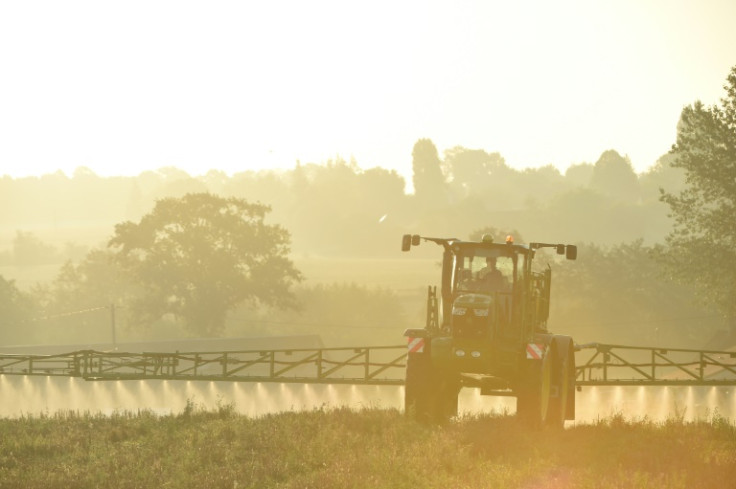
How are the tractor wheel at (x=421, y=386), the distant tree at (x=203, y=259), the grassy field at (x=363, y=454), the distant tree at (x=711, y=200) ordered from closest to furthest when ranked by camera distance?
the grassy field at (x=363, y=454) → the tractor wheel at (x=421, y=386) → the distant tree at (x=711, y=200) → the distant tree at (x=203, y=259)

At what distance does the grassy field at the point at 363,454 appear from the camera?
16.0 m

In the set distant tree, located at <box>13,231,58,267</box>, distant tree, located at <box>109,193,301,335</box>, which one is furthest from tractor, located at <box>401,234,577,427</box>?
distant tree, located at <box>13,231,58,267</box>

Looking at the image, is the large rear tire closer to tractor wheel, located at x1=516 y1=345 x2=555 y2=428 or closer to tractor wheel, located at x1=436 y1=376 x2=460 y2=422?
tractor wheel, located at x1=516 y1=345 x2=555 y2=428

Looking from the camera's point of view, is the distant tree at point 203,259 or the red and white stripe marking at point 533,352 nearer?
the red and white stripe marking at point 533,352

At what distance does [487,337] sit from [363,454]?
12.6 ft

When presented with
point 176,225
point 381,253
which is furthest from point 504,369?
point 381,253

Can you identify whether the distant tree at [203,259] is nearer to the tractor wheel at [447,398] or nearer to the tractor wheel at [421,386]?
the tractor wheel at [447,398]

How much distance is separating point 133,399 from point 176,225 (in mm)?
30924

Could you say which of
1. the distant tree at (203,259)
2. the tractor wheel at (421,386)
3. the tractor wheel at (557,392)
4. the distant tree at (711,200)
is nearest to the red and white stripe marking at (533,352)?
the tractor wheel at (557,392)

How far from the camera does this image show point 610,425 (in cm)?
2192

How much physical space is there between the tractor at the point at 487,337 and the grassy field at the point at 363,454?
829 mm

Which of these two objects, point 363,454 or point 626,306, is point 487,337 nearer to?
point 363,454

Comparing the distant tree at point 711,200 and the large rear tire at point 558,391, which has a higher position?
the distant tree at point 711,200

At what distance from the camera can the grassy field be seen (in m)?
16.0
